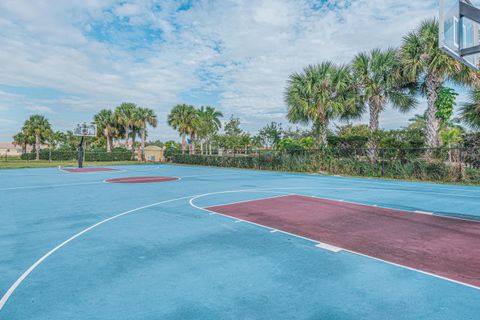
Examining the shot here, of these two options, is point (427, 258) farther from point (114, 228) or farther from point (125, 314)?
point (114, 228)

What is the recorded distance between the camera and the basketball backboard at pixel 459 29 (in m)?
6.32

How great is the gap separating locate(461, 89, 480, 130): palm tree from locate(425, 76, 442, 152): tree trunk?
5.26 feet

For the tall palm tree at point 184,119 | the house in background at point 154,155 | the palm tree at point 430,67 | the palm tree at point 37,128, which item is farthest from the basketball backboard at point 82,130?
the palm tree at point 430,67

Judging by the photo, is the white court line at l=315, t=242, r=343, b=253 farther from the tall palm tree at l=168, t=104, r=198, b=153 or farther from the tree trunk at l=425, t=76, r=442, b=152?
the tall palm tree at l=168, t=104, r=198, b=153

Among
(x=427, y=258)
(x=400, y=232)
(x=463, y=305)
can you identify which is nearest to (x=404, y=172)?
(x=400, y=232)

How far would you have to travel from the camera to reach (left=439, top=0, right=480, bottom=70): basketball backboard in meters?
6.32

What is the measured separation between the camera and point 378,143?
19.5m

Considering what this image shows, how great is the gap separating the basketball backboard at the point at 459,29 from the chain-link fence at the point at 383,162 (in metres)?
10.8

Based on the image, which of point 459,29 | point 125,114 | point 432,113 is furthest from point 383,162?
point 125,114

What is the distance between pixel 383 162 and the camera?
18484 mm

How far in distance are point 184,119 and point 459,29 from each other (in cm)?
3374

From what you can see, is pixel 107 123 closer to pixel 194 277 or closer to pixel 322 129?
pixel 322 129

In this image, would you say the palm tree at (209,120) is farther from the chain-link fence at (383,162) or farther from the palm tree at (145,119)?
the chain-link fence at (383,162)

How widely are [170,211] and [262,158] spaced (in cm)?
1782
